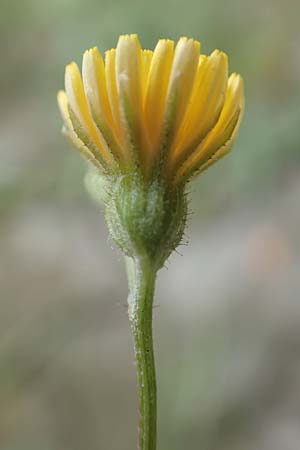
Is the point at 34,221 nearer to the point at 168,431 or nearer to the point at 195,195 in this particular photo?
the point at 195,195

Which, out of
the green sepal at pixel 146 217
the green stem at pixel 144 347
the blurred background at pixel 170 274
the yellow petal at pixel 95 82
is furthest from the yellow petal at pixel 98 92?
the blurred background at pixel 170 274

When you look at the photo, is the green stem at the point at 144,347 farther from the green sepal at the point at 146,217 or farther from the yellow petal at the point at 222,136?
the yellow petal at the point at 222,136

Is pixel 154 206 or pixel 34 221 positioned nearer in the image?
pixel 154 206

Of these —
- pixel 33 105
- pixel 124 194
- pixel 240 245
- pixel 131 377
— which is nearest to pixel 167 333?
pixel 131 377

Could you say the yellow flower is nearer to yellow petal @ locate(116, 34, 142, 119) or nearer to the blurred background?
yellow petal @ locate(116, 34, 142, 119)

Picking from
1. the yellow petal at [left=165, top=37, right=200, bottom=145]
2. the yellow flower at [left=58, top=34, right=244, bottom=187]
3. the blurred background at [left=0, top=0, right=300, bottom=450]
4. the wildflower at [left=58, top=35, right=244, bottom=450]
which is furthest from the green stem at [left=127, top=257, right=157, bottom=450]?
the blurred background at [left=0, top=0, right=300, bottom=450]

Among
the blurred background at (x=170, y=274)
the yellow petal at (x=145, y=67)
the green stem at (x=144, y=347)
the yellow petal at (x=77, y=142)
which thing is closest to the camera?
the green stem at (x=144, y=347)
